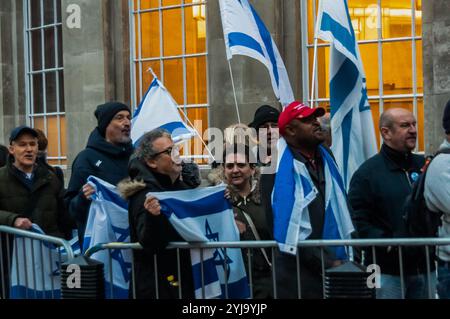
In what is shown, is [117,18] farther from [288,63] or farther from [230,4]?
[230,4]

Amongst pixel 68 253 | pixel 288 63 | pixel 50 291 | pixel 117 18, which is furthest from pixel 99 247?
pixel 117 18

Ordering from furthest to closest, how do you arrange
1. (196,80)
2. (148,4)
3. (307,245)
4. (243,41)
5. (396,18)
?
1. (148,4)
2. (196,80)
3. (396,18)
4. (243,41)
5. (307,245)

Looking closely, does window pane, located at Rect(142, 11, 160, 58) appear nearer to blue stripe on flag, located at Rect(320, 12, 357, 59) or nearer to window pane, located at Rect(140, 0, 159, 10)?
window pane, located at Rect(140, 0, 159, 10)

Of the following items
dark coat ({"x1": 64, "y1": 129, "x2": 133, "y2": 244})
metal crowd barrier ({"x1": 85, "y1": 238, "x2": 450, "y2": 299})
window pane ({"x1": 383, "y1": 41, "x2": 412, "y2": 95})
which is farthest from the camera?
window pane ({"x1": 383, "y1": 41, "x2": 412, "y2": 95})

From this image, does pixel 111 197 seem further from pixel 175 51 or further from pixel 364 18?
pixel 175 51

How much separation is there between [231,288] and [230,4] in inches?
161

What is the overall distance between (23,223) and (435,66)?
19.0ft

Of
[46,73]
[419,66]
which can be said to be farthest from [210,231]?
[46,73]

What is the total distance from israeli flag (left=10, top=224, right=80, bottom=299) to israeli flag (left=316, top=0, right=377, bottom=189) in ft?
8.56

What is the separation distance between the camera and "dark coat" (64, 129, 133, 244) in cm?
835

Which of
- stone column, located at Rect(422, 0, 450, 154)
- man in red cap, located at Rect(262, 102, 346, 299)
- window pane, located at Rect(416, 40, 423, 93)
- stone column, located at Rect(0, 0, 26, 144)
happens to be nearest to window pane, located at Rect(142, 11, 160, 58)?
stone column, located at Rect(0, 0, 26, 144)

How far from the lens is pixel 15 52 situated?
18.5 meters

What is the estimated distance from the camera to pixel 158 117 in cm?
1038

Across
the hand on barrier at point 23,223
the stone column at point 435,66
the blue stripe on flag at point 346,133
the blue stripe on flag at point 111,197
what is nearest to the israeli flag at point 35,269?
the hand on barrier at point 23,223
